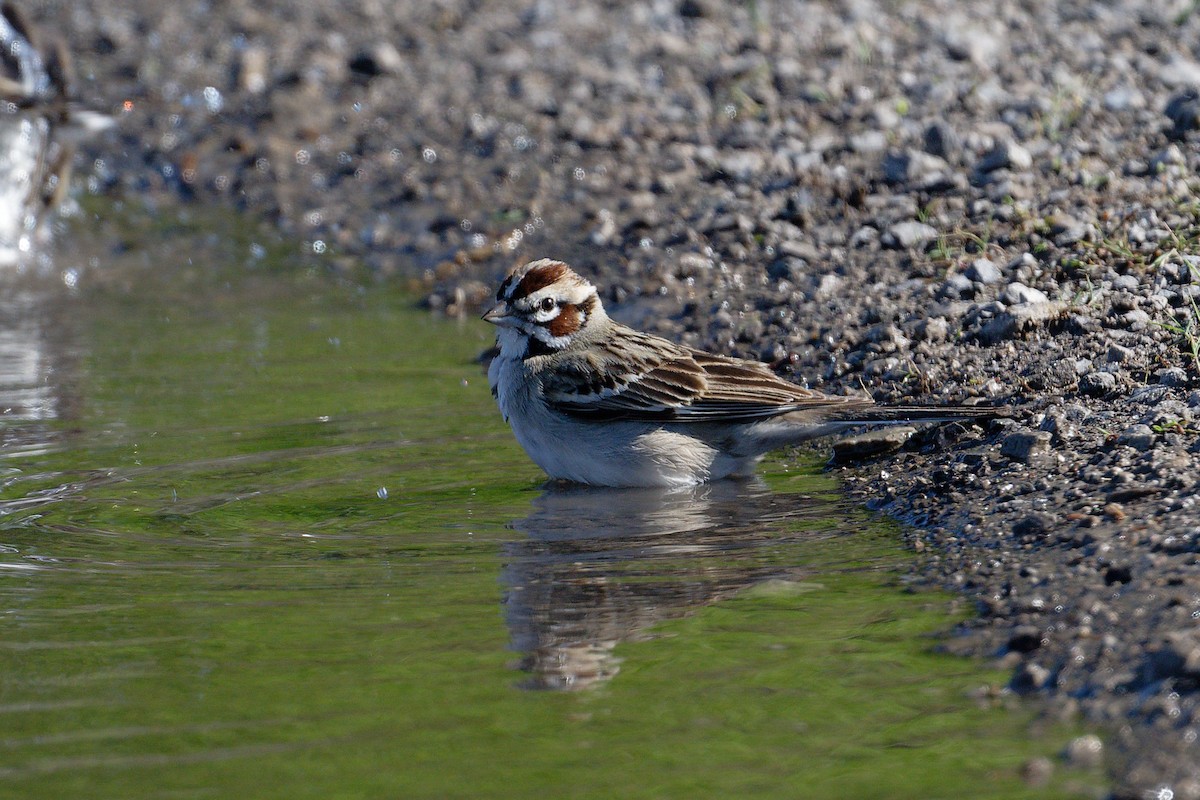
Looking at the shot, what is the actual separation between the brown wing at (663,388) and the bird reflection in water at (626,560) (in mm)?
367

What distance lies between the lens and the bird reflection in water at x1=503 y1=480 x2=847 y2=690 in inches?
197

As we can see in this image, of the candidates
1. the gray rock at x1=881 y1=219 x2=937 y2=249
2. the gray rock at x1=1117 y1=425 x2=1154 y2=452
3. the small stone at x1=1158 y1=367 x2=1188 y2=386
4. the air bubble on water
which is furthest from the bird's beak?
the air bubble on water

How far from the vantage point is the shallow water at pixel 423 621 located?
4.08 m

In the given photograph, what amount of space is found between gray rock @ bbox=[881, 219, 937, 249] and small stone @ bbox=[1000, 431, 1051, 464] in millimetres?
2917

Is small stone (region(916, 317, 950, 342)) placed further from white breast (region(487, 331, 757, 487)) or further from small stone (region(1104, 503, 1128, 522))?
small stone (region(1104, 503, 1128, 522))

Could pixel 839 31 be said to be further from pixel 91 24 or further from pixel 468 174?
pixel 91 24

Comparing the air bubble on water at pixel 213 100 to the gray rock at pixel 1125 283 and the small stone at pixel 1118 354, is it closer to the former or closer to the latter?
the gray rock at pixel 1125 283

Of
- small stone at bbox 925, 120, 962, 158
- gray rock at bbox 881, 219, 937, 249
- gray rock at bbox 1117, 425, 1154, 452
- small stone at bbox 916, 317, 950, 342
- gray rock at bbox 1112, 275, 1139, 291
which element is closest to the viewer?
gray rock at bbox 1117, 425, 1154, 452

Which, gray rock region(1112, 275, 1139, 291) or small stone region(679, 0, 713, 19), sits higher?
small stone region(679, 0, 713, 19)

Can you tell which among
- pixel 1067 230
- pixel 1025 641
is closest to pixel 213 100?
pixel 1067 230

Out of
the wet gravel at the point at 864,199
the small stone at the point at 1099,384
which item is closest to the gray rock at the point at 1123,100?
the wet gravel at the point at 864,199

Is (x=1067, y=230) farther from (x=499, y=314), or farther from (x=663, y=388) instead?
A: (x=499, y=314)

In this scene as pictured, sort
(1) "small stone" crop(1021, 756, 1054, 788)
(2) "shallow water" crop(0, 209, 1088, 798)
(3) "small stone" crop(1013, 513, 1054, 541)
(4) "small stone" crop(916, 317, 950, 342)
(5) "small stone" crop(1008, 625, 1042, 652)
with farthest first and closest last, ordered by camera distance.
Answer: (4) "small stone" crop(916, 317, 950, 342) < (3) "small stone" crop(1013, 513, 1054, 541) < (5) "small stone" crop(1008, 625, 1042, 652) < (2) "shallow water" crop(0, 209, 1088, 798) < (1) "small stone" crop(1021, 756, 1054, 788)

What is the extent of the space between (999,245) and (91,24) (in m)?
11.6
